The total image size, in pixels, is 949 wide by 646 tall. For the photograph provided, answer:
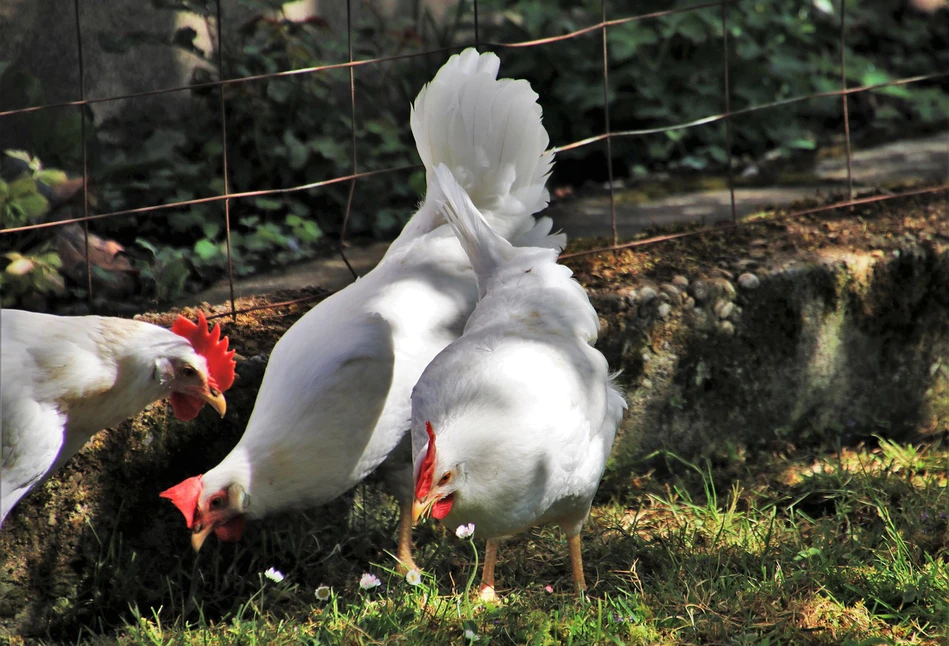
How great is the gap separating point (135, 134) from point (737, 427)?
3.11 m

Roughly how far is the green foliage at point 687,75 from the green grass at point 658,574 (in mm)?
2381

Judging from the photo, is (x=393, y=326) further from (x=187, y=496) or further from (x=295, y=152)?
(x=295, y=152)

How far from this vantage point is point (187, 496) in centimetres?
301

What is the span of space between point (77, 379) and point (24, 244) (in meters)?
1.61

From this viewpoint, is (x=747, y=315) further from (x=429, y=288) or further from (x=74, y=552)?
(x=74, y=552)

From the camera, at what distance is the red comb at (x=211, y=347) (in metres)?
3.15

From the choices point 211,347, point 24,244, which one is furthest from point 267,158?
point 211,347

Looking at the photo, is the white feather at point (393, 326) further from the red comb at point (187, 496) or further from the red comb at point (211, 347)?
the red comb at point (211, 347)

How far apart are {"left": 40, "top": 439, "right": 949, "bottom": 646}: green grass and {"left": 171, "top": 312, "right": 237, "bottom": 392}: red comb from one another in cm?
69

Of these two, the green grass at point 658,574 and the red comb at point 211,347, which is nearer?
the green grass at point 658,574

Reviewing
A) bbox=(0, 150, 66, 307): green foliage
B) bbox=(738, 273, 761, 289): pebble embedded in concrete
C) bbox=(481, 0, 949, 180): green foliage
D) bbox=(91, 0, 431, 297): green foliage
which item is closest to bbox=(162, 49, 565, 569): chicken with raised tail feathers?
bbox=(738, 273, 761, 289): pebble embedded in concrete

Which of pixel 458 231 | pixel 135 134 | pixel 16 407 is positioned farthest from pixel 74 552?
pixel 135 134

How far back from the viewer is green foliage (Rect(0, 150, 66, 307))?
13.1 feet

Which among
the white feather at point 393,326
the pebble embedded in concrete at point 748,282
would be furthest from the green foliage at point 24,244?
the pebble embedded in concrete at point 748,282
